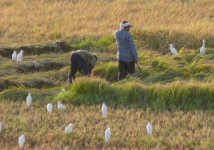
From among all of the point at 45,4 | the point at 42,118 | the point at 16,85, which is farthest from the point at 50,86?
the point at 45,4

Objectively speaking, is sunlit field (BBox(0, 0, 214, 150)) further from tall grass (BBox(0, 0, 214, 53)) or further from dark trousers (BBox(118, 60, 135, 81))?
dark trousers (BBox(118, 60, 135, 81))

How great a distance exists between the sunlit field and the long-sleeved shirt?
1.55 ft

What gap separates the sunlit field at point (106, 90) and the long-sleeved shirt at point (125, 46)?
1.55ft

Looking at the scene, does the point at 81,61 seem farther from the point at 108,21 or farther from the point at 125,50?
the point at 108,21

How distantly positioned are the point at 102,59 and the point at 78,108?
3563 millimetres

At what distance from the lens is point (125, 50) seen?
6.85m

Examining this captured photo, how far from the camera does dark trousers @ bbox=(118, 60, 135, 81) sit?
23.0ft

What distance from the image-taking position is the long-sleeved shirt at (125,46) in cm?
668

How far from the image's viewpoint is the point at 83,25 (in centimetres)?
1373

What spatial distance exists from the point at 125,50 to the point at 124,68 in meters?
0.47

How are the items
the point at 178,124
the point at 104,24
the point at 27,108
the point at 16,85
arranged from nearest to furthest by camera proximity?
the point at 178,124 < the point at 27,108 < the point at 16,85 < the point at 104,24

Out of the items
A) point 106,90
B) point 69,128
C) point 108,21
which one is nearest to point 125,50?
point 106,90

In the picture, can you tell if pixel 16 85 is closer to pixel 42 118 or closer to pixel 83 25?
pixel 42 118

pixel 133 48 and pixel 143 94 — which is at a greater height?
pixel 133 48
